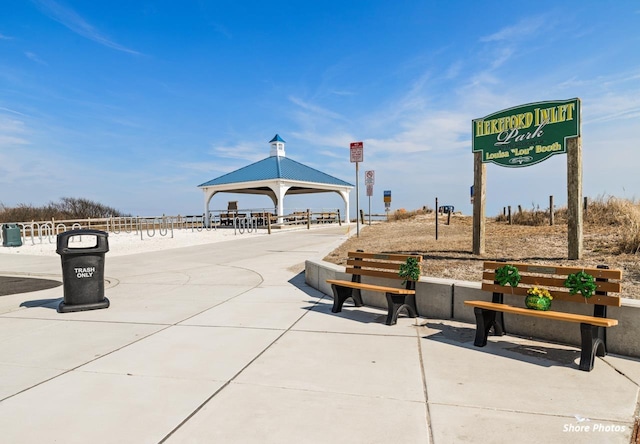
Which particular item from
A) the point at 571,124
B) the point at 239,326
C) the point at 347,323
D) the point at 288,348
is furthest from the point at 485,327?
the point at 571,124

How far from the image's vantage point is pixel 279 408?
10.2ft

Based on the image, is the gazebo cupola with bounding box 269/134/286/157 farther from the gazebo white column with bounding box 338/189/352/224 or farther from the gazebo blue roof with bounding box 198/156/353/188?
the gazebo white column with bounding box 338/189/352/224

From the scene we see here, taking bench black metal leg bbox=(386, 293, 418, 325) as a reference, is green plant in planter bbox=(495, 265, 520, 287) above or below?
above

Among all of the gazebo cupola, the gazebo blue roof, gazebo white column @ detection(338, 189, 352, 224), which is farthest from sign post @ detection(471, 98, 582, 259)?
the gazebo cupola

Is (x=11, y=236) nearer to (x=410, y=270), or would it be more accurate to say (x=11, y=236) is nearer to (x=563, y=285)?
(x=410, y=270)

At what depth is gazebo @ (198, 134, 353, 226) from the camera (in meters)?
30.2

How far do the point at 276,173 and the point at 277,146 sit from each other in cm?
663

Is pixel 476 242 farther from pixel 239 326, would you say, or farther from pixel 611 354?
pixel 239 326

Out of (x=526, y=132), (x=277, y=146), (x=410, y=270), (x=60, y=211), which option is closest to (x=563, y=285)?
(x=410, y=270)

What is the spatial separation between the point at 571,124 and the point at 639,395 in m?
5.31

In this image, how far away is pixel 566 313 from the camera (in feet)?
14.4

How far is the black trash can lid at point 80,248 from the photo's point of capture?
607 centimetres

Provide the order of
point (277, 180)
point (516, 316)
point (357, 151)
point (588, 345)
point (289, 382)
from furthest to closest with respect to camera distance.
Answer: point (277, 180) < point (357, 151) < point (516, 316) < point (588, 345) < point (289, 382)

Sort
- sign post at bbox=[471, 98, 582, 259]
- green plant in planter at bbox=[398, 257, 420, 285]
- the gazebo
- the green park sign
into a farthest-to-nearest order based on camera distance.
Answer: the gazebo, the green park sign, sign post at bbox=[471, 98, 582, 259], green plant in planter at bbox=[398, 257, 420, 285]
